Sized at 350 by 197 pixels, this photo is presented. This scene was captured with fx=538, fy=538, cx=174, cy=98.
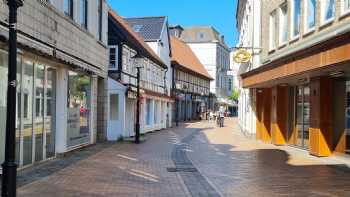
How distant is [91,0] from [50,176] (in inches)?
356

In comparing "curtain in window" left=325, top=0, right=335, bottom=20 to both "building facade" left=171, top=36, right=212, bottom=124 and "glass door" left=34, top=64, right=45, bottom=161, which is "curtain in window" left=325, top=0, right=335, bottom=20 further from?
"building facade" left=171, top=36, right=212, bottom=124

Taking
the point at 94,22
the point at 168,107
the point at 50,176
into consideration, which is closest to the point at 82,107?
the point at 94,22

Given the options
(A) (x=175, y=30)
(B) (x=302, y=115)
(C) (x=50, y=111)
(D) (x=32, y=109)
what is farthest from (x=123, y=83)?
(A) (x=175, y=30)

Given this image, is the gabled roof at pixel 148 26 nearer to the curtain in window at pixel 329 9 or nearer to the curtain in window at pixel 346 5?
the curtain in window at pixel 329 9

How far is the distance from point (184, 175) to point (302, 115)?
8.54m

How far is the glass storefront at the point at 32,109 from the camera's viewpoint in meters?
10.6

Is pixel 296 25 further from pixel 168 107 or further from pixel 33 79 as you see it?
pixel 168 107

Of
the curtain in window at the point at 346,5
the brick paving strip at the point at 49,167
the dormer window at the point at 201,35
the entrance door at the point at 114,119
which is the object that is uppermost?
the dormer window at the point at 201,35

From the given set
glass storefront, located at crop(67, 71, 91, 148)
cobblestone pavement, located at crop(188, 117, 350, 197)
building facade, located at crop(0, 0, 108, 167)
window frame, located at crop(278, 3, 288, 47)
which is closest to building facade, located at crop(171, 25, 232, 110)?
window frame, located at crop(278, 3, 288, 47)

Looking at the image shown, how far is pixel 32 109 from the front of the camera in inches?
483

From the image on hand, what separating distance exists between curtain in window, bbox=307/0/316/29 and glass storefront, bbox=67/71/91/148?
7521 millimetres

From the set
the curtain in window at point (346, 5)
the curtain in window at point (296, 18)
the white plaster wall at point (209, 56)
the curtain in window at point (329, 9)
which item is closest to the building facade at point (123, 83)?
the curtain in window at point (296, 18)

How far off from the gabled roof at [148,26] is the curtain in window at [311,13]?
834 inches

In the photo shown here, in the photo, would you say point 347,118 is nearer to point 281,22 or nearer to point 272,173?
point 272,173
